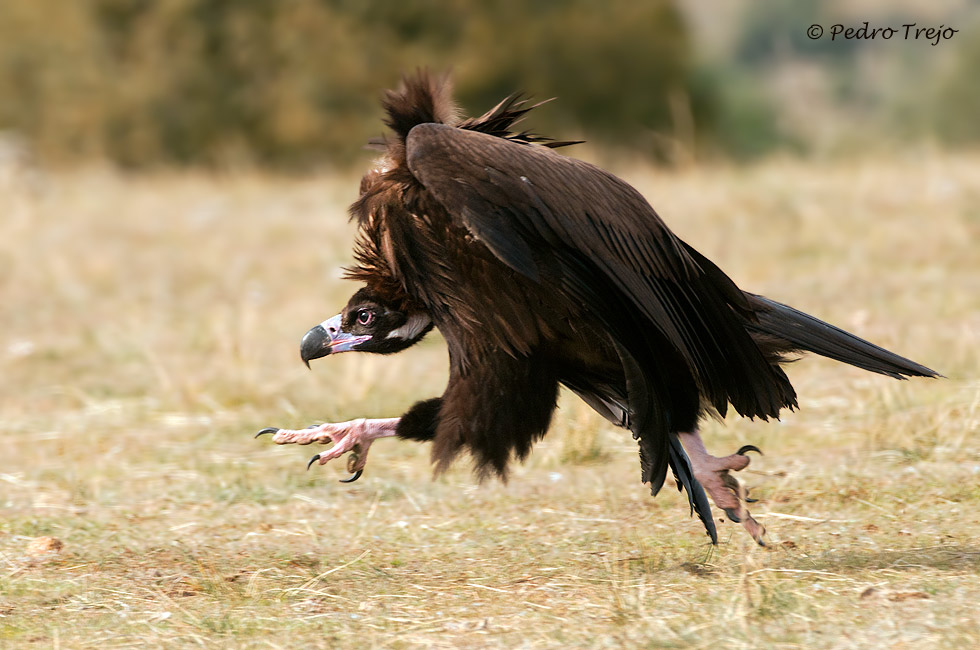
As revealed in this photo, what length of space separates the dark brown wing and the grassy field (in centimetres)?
59

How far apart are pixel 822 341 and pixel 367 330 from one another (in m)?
1.38

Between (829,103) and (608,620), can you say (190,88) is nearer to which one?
(608,620)

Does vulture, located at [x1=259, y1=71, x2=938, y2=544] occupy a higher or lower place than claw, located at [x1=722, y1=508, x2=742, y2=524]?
higher

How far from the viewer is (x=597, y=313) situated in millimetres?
3432

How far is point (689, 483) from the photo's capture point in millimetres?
3654

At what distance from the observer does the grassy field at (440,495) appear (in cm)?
323

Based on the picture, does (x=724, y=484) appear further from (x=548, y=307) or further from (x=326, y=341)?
(x=326, y=341)

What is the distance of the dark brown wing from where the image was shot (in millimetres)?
3352

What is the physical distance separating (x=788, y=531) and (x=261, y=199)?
9.67m

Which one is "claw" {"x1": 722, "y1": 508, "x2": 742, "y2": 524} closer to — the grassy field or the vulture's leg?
the vulture's leg

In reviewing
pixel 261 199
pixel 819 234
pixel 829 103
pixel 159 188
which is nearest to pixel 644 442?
pixel 819 234

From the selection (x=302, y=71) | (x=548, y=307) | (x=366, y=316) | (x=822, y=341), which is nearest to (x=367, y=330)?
(x=366, y=316)

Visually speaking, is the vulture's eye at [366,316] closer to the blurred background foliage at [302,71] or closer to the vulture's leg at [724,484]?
the vulture's leg at [724,484]

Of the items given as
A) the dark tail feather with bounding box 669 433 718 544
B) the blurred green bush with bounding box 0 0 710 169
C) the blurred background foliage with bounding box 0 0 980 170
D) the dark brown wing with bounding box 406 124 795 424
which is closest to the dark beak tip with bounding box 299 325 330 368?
the dark brown wing with bounding box 406 124 795 424
